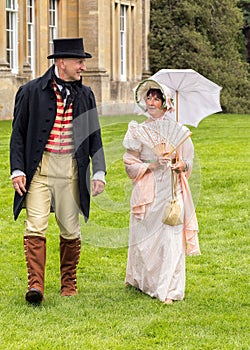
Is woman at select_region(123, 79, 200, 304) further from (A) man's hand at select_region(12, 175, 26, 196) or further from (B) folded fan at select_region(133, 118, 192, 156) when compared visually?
(A) man's hand at select_region(12, 175, 26, 196)

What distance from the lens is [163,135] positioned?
8656 mm

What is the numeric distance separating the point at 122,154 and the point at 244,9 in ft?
137

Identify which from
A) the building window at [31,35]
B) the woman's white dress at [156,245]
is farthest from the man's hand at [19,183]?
the building window at [31,35]

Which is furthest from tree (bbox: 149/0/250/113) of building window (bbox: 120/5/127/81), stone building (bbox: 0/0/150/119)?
building window (bbox: 120/5/127/81)

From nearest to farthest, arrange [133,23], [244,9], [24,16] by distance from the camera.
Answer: [24,16]
[133,23]
[244,9]

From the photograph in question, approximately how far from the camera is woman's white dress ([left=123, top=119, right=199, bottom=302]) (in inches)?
334

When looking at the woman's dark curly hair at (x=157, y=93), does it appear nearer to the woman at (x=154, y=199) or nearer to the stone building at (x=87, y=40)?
the woman at (x=154, y=199)

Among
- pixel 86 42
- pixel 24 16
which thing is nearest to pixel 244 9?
pixel 86 42

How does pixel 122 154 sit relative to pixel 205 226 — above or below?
above

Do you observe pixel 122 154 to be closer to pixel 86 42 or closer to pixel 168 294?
pixel 168 294

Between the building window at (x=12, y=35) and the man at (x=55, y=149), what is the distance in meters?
22.7

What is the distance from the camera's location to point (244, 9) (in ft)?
163

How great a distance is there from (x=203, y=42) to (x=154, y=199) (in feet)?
104

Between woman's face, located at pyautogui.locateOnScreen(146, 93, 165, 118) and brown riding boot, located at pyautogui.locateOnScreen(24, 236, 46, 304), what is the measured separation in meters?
1.31
